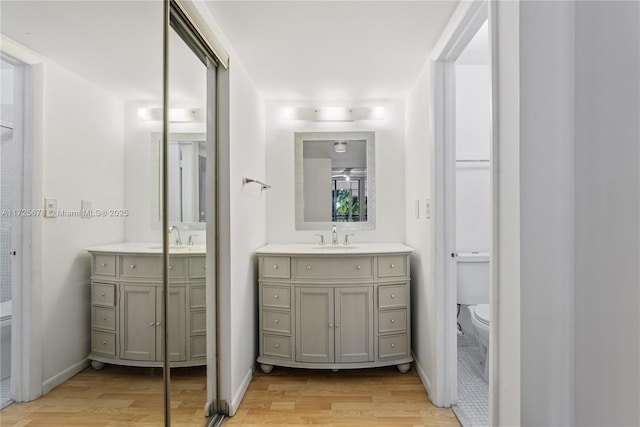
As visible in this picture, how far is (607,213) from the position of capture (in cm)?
99

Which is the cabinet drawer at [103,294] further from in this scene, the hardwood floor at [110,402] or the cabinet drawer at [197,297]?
the cabinet drawer at [197,297]

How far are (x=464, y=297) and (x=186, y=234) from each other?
2056 mm

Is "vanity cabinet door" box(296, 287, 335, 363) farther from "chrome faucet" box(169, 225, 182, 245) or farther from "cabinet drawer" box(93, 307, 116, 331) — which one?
"cabinet drawer" box(93, 307, 116, 331)

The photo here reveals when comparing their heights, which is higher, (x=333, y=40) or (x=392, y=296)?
(x=333, y=40)

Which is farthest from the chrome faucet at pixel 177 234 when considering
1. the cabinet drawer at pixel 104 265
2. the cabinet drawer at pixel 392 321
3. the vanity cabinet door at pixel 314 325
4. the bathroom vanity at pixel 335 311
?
the cabinet drawer at pixel 392 321

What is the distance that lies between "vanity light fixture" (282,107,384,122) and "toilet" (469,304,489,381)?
5.94ft

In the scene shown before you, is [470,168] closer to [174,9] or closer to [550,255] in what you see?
[550,255]

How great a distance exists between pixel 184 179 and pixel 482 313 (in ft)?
7.02

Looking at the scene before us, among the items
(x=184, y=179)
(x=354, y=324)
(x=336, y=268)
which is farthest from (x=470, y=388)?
(x=184, y=179)

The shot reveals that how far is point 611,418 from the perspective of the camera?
0.98 m

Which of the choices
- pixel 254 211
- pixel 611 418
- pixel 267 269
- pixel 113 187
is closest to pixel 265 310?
pixel 267 269

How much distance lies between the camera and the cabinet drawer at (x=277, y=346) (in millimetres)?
2652

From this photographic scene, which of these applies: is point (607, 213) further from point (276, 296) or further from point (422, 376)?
point (276, 296)

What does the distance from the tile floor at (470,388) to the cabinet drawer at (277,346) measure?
1.16m
